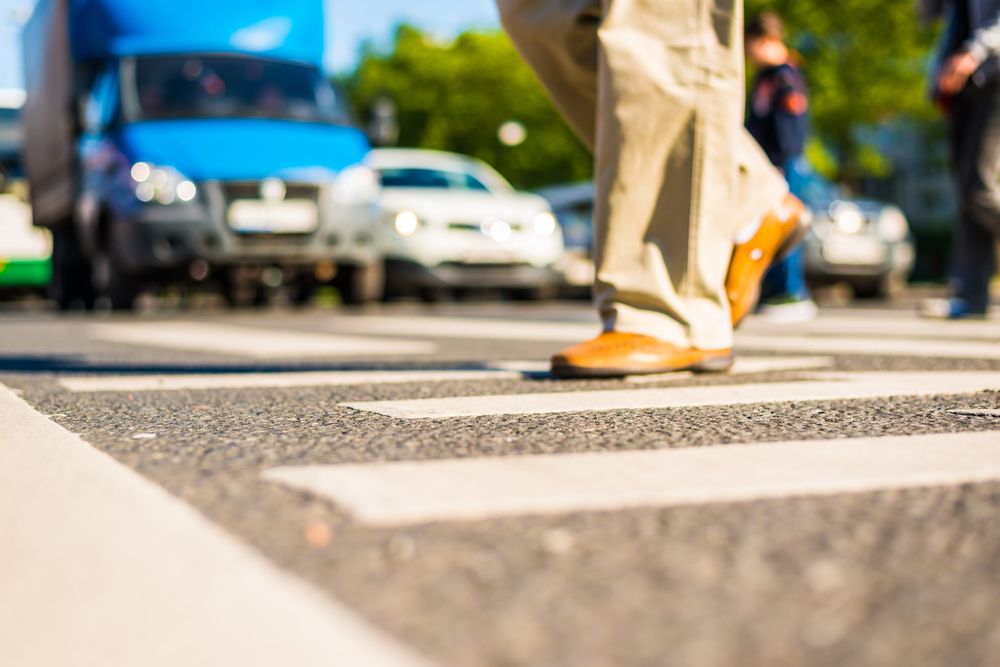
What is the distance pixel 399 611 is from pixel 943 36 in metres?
6.20

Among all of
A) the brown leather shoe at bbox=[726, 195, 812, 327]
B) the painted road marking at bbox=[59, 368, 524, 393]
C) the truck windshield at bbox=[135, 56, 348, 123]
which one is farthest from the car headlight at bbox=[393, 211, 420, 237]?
the brown leather shoe at bbox=[726, 195, 812, 327]

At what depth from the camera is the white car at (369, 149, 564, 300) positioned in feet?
39.6

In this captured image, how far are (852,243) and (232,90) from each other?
6.06 meters

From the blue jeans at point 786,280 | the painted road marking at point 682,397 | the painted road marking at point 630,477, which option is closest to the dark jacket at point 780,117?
the blue jeans at point 786,280

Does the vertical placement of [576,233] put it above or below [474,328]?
above

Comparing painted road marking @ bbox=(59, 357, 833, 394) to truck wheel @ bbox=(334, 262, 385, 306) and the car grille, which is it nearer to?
truck wheel @ bbox=(334, 262, 385, 306)

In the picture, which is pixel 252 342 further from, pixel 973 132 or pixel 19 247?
pixel 19 247

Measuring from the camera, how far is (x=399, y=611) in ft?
3.90

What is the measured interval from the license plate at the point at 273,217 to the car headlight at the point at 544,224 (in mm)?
2507

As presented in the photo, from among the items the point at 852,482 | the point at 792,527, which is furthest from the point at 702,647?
the point at 852,482

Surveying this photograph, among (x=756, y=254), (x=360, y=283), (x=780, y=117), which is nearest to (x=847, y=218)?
(x=360, y=283)

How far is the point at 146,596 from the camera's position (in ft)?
3.98

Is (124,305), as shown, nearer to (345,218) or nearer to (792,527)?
(345,218)

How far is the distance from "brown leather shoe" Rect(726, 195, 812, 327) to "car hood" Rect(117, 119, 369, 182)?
7.03 metres
